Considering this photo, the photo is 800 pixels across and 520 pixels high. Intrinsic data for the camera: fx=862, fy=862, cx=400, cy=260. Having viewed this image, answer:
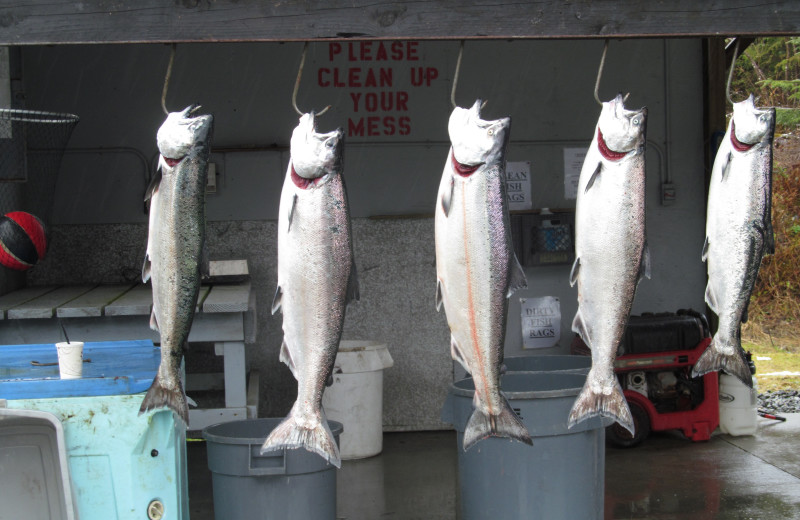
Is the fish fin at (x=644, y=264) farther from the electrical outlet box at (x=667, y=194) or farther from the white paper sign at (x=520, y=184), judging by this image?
the electrical outlet box at (x=667, y=194)

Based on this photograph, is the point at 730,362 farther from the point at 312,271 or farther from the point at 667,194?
the point at 667,194

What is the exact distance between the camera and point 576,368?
16.9 ft

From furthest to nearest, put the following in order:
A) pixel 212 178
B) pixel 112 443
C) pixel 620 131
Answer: pixel 212 178
pixel 112 443
pixel 620 131

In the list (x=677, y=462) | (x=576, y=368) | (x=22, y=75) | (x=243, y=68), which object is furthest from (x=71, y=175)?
(x=677, y=462)

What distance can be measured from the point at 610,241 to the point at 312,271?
3.67 feet

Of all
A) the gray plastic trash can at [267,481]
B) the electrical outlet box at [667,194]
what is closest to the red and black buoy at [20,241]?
the gray plastic trash can at [267,481]

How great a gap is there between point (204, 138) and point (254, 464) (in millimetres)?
1760

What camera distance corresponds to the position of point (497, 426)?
3314mm

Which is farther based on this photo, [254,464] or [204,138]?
[254,464]

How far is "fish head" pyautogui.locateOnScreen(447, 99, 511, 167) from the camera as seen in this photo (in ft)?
10.2

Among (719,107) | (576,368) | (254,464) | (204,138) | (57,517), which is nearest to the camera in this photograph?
(204,138)

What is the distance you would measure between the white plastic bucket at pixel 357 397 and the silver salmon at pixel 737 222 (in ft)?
12.3

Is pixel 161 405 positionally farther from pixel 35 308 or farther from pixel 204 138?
pixel 35 308

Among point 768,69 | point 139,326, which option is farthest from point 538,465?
point 768,69
